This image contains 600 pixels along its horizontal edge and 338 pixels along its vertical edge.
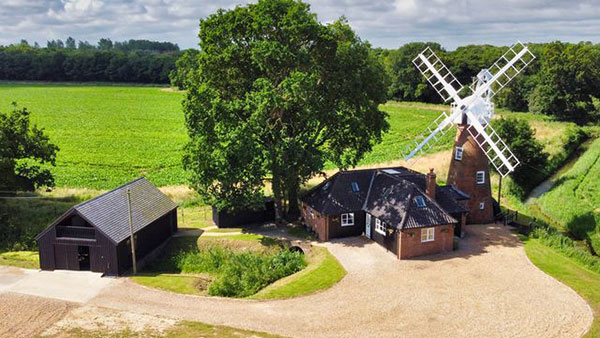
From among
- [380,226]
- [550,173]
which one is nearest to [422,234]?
[380,226]

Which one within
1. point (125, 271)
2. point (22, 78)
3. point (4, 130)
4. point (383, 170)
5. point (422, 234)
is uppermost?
point (22, 78)

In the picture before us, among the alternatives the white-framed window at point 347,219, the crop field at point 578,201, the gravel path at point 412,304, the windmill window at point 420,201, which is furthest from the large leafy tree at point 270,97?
the crop field at point 578,201

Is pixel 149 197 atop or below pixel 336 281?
atop

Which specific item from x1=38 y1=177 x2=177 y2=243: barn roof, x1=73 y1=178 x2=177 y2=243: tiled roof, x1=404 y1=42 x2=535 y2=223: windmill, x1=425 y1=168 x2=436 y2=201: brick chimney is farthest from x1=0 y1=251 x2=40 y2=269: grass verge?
x1=404 y1=42 x2=535 y2=223: windmill

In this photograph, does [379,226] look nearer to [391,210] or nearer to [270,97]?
[391,210]

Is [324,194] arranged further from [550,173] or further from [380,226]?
[550,173]

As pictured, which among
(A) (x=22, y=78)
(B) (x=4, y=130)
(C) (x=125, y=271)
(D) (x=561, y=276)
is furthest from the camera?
(A) (x=22, y=78)

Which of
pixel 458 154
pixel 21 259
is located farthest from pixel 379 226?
pixel 21 259

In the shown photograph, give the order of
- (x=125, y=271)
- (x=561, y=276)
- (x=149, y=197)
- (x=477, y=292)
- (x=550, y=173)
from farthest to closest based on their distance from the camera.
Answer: (x=550, y=173)
(x=149, y=197)
(x=125, y=271)
(x=561, y=276)
(x=477, y=292)
